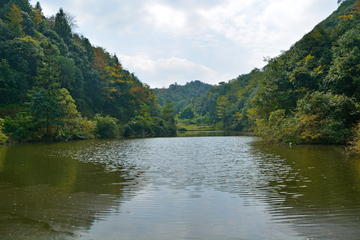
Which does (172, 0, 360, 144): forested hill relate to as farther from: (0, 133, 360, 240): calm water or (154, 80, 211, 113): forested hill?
(154, 80, 211, 113): forested hill

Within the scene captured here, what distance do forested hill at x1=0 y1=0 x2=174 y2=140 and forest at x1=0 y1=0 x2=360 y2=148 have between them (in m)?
0.12

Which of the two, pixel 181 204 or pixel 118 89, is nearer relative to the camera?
pixel 181 204

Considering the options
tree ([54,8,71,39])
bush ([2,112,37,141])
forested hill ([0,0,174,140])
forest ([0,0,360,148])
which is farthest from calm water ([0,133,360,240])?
tree ([54,8,71,39])

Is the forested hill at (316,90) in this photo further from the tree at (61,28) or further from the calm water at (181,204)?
the tree at (61,28)

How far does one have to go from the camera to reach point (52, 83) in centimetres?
4116

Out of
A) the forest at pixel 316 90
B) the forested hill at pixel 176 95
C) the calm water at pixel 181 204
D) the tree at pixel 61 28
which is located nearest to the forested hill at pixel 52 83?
the tree at pixel 61 28

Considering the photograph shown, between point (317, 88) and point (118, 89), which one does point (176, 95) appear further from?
point (317, 88)

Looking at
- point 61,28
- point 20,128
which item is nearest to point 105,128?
point 20,128

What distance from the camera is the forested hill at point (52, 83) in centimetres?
3656

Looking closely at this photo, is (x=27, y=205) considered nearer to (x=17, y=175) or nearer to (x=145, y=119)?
(x=17, y=175)

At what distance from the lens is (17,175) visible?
1162 centimetres

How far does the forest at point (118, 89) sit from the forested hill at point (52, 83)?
12 cm

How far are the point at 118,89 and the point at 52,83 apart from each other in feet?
87.5

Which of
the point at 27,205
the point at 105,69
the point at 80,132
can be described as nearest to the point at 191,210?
the point at 27,205
